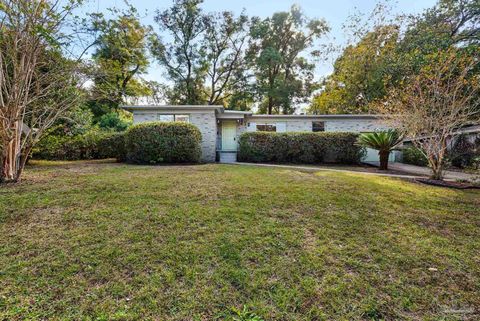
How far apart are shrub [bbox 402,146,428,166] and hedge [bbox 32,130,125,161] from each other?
1512cm

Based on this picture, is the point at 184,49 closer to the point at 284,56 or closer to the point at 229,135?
the point at 284,56

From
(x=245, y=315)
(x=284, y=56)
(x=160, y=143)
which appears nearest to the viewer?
(x=245, y=315)

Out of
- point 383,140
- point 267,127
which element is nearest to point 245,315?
point 383,140

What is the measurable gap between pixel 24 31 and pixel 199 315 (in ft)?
20.5

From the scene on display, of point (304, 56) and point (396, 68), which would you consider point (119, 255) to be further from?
point (304, 56)

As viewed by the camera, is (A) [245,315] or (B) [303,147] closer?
(A) [245,315]

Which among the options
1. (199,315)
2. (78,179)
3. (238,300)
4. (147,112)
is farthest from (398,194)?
(147,112)

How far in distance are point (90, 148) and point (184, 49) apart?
1346 cm

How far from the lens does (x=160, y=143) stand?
9297 millimetres

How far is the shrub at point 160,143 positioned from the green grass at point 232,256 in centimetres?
485

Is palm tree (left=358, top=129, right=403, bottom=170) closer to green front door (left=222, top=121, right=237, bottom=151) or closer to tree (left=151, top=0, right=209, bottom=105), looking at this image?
green front door (left=222, top=121, right=237, bottom=151)

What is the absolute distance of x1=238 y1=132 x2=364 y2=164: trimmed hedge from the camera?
1131cm

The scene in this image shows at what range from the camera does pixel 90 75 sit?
240 inches

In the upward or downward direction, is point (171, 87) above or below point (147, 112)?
above
